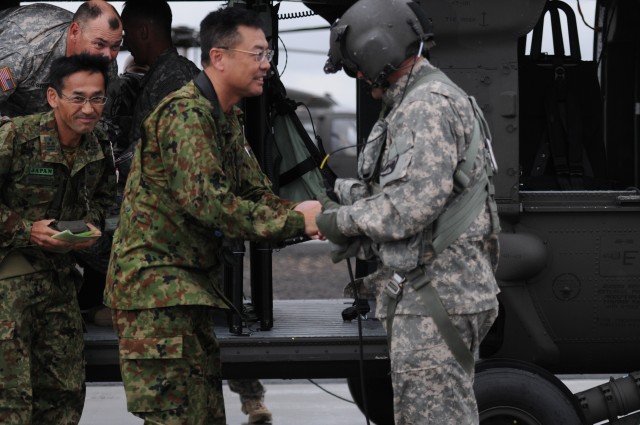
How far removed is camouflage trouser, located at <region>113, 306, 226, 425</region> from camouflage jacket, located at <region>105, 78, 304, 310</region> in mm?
71

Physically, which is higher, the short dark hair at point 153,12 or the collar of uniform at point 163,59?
the short dark hair at point 153,12

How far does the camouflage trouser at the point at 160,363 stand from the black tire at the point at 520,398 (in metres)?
1.47

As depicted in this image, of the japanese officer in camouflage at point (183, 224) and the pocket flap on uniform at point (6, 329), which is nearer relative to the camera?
the japanese officer in camouflage at point (183, 224)

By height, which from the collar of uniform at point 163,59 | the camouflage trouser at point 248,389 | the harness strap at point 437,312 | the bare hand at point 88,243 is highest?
the collar of uniform at point 163,59

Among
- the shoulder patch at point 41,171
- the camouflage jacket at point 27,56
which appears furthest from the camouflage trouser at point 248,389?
the shoulder patch at point 41,171

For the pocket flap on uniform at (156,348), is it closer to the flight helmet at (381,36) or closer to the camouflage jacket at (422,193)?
the camouflage jacket at (422,193)

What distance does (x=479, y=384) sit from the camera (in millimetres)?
5809

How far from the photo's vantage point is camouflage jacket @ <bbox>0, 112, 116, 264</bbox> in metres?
5.38

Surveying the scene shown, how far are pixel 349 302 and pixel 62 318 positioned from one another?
1920 mm

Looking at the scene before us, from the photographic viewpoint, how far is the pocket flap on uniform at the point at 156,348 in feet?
15.9

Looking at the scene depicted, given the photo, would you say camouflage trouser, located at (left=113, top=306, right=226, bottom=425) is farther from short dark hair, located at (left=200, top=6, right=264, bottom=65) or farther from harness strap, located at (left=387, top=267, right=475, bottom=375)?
short dark hair, located at (left=200, top=6, right=264, bottom=65)

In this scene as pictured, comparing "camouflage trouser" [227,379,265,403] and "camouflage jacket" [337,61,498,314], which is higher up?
"camouflage jacket" [337,61,498,314]

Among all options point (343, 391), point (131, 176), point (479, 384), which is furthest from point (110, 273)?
point (343, 391)

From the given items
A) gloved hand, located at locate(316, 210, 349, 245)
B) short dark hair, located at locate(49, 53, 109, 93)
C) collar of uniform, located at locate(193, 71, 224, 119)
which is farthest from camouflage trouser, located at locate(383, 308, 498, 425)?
short dark hair, located at locate(49, 53, 109, 93)
